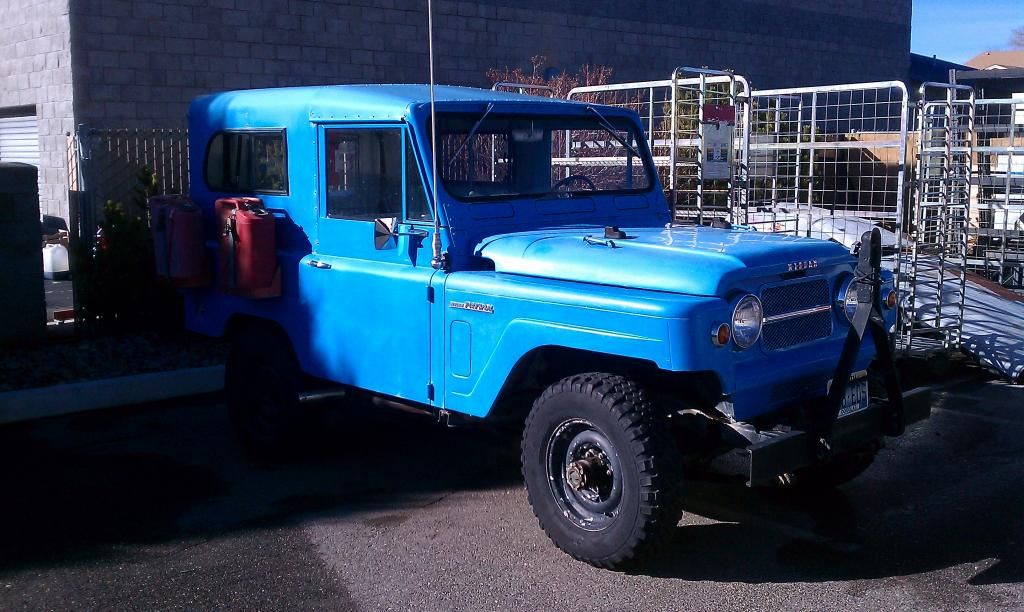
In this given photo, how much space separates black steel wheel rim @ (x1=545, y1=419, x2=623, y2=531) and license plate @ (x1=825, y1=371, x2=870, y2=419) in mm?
1068

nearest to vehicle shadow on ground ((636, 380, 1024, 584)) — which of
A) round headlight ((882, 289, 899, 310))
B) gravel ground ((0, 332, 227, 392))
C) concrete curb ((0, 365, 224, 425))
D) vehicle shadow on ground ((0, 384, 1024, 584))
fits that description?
vehicle shadow on ground ((0, 384, 1024, 584))

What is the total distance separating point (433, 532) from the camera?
5.30 meters

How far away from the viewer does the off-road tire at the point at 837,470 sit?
217 inches

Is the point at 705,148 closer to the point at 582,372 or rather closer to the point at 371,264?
the point at 371,264

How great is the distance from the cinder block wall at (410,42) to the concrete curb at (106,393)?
641 cm

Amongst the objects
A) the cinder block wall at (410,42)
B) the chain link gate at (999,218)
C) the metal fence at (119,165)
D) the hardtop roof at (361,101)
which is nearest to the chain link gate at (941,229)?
the chain link gate at (999,218)

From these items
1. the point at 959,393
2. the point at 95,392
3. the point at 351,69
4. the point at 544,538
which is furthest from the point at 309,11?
the point at 544,538

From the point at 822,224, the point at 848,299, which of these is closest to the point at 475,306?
the point at 848,299

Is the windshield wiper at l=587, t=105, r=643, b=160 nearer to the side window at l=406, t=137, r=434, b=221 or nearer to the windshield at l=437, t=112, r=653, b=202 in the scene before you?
the windshield at l=437, t=112, r=653, b=202

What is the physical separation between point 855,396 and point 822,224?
5492 mm

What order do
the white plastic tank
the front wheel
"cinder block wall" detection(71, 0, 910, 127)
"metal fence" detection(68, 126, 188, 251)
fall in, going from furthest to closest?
"cinder block wall" detection(71, 0, 910, 127)
the white plastic tank
"metal fence" detection(68, 126, 188, 251)
the front wheel

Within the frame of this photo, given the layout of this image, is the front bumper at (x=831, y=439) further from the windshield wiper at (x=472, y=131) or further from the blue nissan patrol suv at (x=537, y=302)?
the windshield wiper at (x=472, y=131)

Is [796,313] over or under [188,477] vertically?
over

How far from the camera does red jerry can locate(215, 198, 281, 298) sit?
5.91 metres
